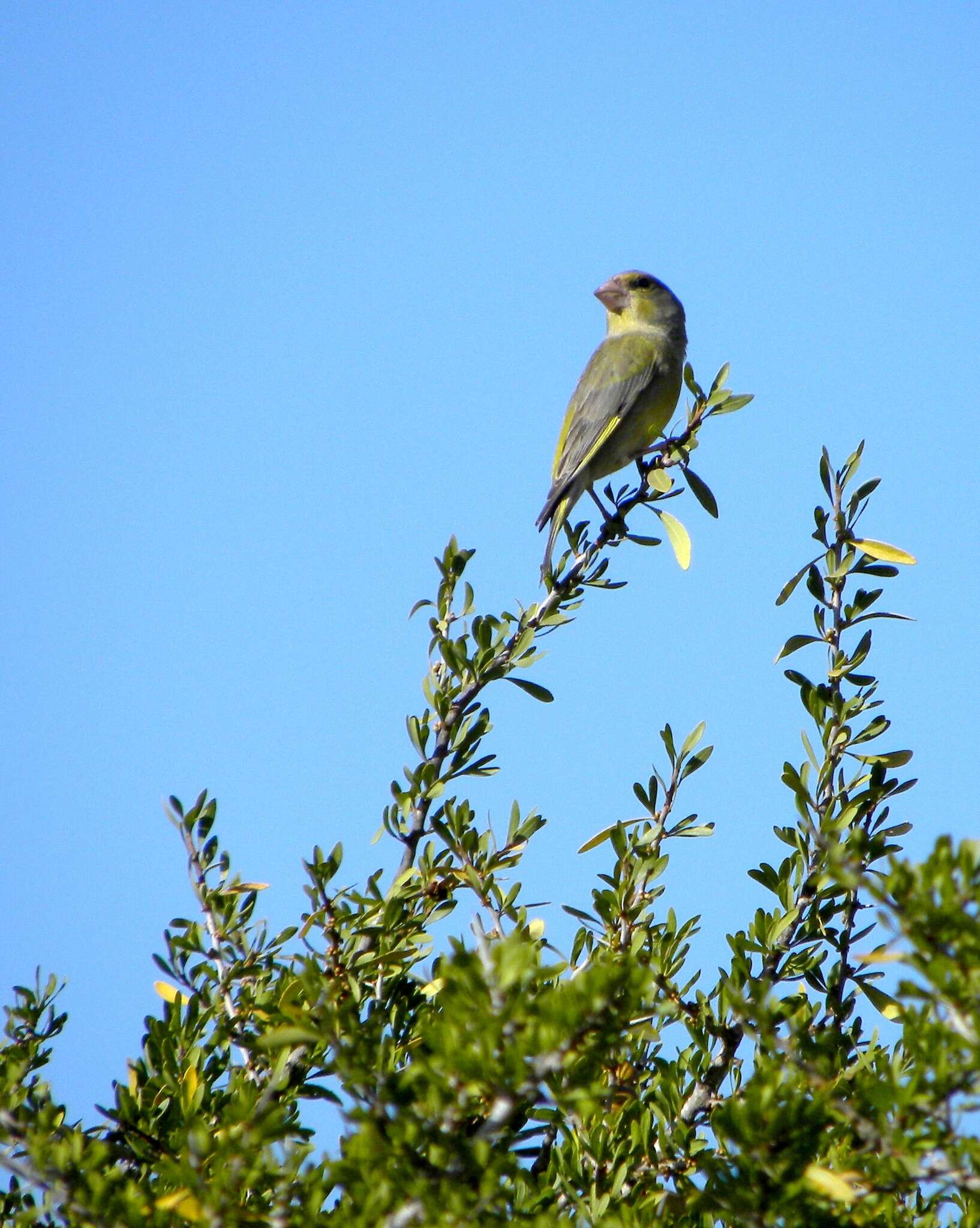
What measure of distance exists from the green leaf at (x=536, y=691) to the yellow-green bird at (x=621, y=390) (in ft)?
7.52

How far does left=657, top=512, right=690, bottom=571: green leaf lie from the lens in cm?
344

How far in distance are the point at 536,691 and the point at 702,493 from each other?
2.75 ft

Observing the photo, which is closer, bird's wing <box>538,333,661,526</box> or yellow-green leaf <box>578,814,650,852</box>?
yellow-green leaf <box>578,814,650,852</box>

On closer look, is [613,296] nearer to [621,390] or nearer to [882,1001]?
[621,390]

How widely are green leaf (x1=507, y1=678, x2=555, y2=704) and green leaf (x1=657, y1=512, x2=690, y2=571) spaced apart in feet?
2.11

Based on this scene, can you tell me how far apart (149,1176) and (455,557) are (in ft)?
5.26

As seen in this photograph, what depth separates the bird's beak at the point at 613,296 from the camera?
7250 millimetres

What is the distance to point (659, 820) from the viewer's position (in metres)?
2.78

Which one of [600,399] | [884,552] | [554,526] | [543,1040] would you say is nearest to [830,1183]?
[543,1040]

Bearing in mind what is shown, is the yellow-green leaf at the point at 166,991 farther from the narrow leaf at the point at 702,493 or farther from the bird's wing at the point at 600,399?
the bird's wing at the point at 600,399

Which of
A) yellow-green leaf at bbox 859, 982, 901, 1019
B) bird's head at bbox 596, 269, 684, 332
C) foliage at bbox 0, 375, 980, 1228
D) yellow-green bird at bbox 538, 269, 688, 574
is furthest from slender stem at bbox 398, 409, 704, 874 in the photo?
bird's head at bbox 596, 269, 684, 332

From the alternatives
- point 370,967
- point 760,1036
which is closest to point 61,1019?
point 370,967

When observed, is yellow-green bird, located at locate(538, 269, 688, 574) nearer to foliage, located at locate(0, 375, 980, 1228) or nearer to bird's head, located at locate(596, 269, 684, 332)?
bird's head, located at locate(596, 269, 684, 332)

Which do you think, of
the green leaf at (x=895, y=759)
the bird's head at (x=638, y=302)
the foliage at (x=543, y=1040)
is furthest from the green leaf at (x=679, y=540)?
the bird's head at (x=638, y=302)
